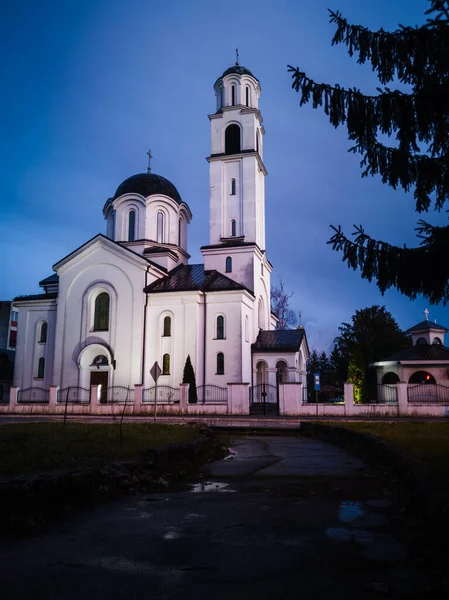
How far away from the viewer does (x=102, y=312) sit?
33.0 metres

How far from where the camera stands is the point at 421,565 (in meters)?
3.71

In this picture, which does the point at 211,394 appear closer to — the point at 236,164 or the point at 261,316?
the point at 261,316

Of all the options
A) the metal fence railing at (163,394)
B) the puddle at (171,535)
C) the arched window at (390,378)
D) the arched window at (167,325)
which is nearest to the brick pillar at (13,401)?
the metal fence railing at (163,394)

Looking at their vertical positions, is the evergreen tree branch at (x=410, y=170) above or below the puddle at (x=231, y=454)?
above

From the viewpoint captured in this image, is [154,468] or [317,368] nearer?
[154,468]

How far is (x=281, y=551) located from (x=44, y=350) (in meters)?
32.4

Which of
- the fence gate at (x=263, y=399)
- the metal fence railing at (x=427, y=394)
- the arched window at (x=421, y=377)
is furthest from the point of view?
the arched window at (x=421, y=377)

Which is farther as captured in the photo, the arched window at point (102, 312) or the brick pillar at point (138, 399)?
the arched window at point (102, 312)

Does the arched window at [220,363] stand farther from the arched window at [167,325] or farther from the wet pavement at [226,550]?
the wet pavement at [226,550]

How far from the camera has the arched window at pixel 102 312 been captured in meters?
32.7

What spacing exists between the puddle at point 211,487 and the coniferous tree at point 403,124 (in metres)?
3.26

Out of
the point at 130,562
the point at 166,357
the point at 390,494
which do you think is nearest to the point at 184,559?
the point at 130,562

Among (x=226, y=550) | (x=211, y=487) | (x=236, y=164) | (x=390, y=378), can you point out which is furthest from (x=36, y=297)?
(x=226, y=550)

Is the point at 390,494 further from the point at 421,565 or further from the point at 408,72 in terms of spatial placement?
the point at 408,72
